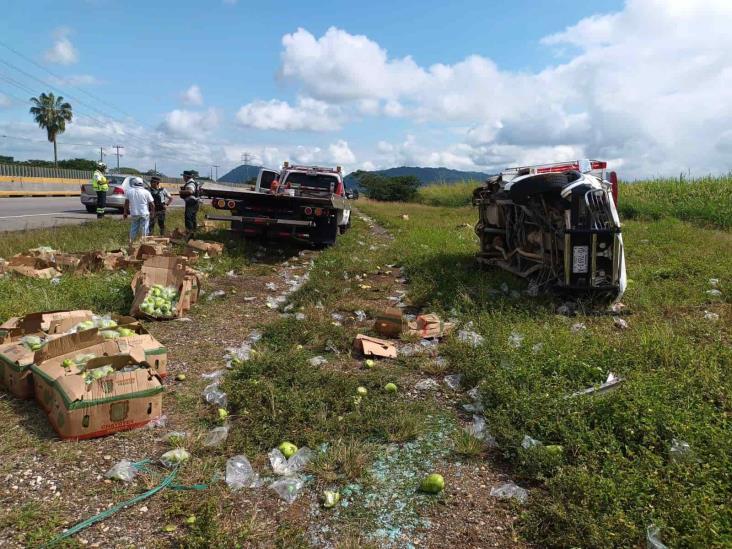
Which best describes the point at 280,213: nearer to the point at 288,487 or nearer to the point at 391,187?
the point at 288,487

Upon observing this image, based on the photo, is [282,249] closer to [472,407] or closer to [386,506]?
[472,407]

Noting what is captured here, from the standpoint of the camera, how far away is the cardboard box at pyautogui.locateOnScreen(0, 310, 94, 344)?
4004 millimetres

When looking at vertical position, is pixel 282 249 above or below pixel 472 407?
above

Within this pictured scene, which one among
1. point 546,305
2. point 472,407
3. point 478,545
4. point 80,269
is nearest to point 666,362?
point 472,407

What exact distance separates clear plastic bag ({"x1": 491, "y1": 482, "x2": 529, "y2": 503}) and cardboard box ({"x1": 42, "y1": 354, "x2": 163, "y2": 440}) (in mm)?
2182

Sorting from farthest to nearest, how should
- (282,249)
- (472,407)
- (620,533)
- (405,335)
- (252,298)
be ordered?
(282,249) → (252,298) → (405,335) → (472,407) → (620,533)

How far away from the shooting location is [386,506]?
2.53 metres

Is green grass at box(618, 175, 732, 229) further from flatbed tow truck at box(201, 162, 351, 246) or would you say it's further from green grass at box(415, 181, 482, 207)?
flatbed tow truck at box(201, 162, 351, 246)

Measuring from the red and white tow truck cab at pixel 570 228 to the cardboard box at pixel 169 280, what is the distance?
4334 mm

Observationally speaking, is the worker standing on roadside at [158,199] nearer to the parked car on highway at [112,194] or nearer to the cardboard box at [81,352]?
the parked car on highway at [112,194]

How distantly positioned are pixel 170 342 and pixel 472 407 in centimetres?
292

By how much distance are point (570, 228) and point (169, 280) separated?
476 cm

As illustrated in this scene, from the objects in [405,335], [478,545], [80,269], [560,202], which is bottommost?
[478,545]

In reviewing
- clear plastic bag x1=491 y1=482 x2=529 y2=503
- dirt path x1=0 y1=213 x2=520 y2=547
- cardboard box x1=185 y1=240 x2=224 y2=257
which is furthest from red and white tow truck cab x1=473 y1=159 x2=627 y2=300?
cardboard box x1=185 y1=240 x2=224 y2=257
